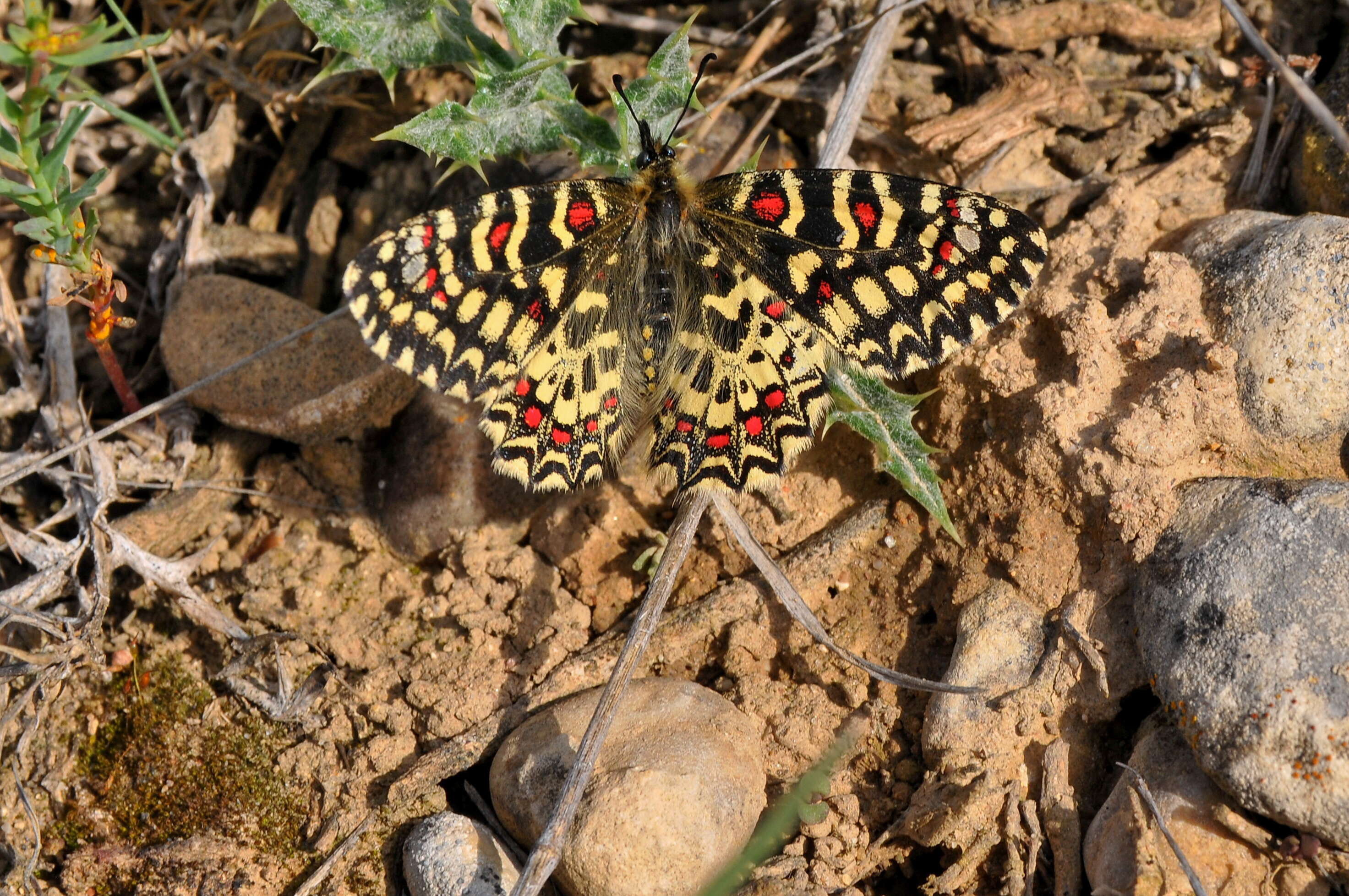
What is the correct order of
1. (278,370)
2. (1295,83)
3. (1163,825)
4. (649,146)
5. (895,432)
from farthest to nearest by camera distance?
(278,370), (649,146), (895,432), (1295,83), (1163,825)

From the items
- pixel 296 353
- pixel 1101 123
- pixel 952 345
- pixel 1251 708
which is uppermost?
pixel 1101 123

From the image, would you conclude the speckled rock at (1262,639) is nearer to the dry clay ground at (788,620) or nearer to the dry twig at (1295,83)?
the dry clay ground at (788,620)

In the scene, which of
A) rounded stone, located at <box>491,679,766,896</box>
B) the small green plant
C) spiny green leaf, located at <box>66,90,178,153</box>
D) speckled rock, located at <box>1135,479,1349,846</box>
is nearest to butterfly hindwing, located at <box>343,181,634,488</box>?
rounded stone, located at <box>491,679,766,896</box>

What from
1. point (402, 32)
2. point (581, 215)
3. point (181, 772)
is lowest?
point (181, 772)

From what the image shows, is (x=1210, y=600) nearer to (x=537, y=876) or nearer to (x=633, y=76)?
(x=537, y=876)

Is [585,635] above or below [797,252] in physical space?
below

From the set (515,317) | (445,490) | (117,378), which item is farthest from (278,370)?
(515,317)

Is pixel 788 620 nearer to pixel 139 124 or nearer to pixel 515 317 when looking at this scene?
pixel 515 317

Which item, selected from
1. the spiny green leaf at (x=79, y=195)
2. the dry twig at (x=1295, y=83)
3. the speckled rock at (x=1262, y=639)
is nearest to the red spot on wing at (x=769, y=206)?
the dry twig at (x=1295, y=83)

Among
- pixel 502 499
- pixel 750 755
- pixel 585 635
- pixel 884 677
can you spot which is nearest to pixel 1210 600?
pixel 884 677
